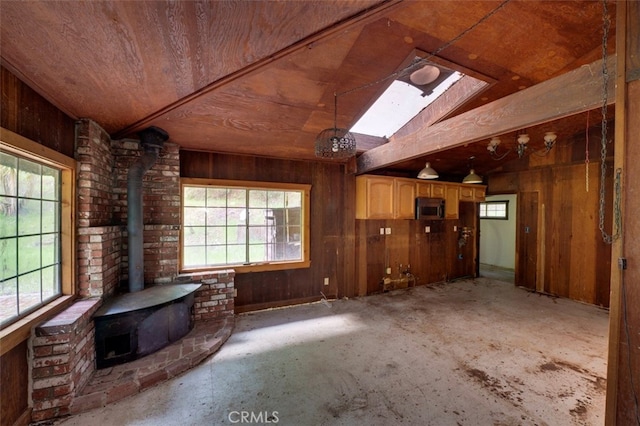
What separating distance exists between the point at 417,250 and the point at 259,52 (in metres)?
4.72

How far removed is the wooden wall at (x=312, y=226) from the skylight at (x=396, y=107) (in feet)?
2.91

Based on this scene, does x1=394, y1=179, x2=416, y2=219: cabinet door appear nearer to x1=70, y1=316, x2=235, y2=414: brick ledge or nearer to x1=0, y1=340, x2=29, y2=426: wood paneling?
x1=70, y1=316, x2=235, y2=414: brick ledge

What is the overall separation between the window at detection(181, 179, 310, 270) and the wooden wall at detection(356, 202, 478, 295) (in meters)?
1.24

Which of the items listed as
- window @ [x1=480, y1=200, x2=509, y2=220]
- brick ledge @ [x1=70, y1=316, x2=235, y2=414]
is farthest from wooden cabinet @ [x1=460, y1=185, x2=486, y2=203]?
brick ledge @ [x1=70, y1=316, x2=235, y2=414]

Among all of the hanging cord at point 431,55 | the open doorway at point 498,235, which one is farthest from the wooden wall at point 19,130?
the open doorway at point 498,235

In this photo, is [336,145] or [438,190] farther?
[438,190]

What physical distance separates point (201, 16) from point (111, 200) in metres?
2.56

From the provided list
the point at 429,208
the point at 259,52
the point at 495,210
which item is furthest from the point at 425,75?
the point at 495,210

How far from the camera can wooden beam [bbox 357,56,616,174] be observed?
161 cm

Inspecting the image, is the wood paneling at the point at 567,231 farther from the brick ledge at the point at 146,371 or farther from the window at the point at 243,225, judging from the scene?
the brick ledge at the point at 146,371

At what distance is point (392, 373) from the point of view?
2.33 metres

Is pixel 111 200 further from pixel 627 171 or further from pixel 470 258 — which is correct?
pixel 470 258

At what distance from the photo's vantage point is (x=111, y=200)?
287cm

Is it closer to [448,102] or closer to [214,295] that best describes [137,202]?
[214,295]
